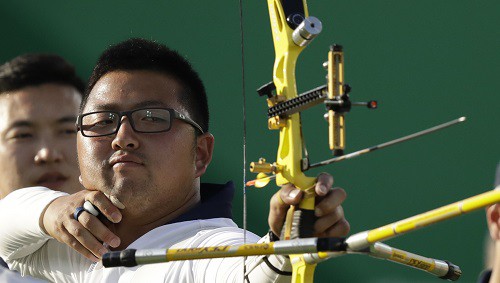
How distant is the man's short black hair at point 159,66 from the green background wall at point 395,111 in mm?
1036

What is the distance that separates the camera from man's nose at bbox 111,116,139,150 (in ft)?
7.61

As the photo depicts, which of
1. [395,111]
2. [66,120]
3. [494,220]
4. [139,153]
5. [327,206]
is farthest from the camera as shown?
[395,111]

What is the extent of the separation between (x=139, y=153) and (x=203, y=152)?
9.2 inches

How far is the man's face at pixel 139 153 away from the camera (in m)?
2.32

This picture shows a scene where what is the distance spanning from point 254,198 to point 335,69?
2094mm

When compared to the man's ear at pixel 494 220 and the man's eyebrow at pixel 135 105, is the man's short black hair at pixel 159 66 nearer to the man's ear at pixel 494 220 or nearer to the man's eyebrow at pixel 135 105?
the man's eyebrow at pixel 135 105

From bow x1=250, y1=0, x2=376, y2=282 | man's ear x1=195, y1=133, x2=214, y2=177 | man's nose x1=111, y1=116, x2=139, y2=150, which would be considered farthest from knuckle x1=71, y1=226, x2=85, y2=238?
bow x1=250, y1=0, x2=376, y2=282

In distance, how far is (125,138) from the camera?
232cm

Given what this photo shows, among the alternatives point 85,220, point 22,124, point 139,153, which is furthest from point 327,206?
point 22,124

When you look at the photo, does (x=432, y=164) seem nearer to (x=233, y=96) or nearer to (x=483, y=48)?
(x=483, y=48)

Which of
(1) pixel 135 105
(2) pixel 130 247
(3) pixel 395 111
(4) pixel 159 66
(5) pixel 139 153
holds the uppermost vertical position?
(3) pixel 395 111

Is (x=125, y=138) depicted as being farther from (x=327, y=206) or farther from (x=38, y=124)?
(x=38, y=124)

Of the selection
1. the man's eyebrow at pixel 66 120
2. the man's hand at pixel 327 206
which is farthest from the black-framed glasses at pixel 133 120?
the man's eyebrow at pixel 66 120

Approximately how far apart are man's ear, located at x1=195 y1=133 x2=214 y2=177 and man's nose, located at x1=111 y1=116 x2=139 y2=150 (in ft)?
0.66
